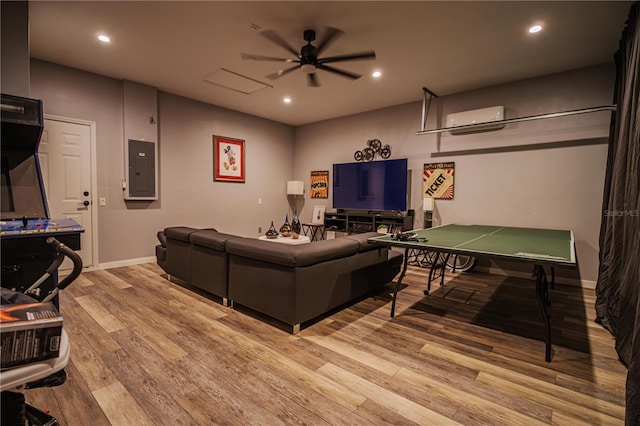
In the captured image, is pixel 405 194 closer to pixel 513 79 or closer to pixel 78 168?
pixel 513 79

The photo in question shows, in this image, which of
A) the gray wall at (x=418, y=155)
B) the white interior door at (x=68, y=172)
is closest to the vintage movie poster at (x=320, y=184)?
the gray wall at (x=418, y=155)

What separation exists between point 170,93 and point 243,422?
5.32m

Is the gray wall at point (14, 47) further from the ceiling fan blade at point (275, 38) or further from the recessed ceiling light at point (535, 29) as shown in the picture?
the recessed ceiling light at point (535, 29)

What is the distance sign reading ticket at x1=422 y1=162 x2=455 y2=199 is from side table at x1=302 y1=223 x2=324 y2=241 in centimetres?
249

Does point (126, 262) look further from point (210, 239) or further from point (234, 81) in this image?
point (234, 81)

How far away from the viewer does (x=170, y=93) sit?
17.1ft

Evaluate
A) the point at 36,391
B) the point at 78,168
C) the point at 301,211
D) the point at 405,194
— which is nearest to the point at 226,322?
the point at 36,391

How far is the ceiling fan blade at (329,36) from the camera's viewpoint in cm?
319

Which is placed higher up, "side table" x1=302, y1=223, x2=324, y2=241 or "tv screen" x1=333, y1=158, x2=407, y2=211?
"tv screen" x1=333, y1=158, x2=407, y2=211

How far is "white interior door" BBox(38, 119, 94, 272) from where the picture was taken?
4062mm

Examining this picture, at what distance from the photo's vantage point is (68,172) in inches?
166

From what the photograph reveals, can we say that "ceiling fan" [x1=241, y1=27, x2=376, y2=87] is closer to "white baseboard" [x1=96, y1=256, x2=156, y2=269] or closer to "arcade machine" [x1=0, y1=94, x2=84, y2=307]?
"arcade machine" [x1=0, y1=94, x2=84, y2=307]

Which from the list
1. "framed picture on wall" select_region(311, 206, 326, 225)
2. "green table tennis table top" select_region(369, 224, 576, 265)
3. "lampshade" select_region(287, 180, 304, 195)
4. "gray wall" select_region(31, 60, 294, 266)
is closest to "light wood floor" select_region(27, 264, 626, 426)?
"green table tennis table top" select_region(369, 224, 576, 265)

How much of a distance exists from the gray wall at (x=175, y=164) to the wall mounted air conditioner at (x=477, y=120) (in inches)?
155
